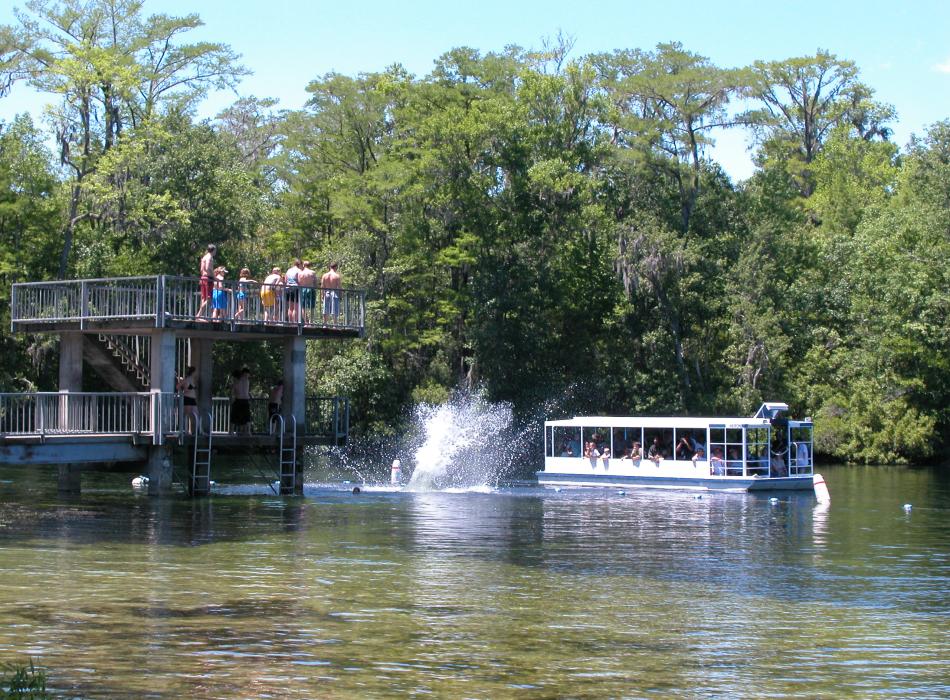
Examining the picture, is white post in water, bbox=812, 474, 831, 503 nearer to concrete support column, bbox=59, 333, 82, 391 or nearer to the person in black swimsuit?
the person in black swimsuit

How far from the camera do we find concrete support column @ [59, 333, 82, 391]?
129 ft

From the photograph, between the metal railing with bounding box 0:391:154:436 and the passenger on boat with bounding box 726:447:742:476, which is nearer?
the metal railing with bounding box 0:391:154:436

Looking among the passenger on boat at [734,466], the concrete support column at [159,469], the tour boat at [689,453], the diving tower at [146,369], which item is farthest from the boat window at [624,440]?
the concrete support column at [159,469]

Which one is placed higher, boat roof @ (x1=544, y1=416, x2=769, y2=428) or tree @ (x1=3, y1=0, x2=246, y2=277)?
tree @ (x1=3, y1=0, x2=246, y2=277)

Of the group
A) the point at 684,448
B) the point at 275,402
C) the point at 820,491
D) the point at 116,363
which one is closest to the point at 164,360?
the point at 116,363

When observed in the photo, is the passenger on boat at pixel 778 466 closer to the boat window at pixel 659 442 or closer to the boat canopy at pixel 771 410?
the boat canopy at pixel 771 410

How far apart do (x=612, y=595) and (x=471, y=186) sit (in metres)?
44.2

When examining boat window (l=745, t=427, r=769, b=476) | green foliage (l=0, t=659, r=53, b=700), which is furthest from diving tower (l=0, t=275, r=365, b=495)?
green foliage (l=0, t=659, r=53, b=700)

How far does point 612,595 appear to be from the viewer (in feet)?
72.8

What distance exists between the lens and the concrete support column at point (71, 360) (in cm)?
3941

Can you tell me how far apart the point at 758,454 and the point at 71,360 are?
22110 mm

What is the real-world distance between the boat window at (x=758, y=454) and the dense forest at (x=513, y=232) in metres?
17.5

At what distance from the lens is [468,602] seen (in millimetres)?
21391

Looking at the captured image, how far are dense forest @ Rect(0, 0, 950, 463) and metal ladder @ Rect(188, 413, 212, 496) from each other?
22470mm
